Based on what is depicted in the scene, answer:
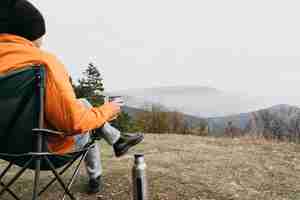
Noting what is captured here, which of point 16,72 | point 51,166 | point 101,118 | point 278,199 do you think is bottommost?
point 278,199

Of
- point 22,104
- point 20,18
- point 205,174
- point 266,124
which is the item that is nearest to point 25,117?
point 22,104

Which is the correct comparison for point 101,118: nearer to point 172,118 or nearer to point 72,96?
point 72,96

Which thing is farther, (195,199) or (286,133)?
(286,133)

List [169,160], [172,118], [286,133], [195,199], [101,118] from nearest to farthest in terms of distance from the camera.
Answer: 1. [101,118]
2. [195,199]
3. [169,160]
4. [286,133]
5. [172,118]

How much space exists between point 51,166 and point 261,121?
7819 millimetres

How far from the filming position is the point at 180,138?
671 cm

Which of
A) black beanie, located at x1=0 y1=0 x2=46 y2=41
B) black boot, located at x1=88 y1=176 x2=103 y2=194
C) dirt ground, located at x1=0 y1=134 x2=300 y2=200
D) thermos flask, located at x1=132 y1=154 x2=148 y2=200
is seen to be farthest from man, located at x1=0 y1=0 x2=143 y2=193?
dirt ground, located at x1=0 y1=134 x2=300 y2=200

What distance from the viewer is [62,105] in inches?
94.3

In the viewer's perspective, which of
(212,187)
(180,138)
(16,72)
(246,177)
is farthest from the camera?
(180,138)

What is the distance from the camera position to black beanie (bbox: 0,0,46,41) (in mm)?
2523

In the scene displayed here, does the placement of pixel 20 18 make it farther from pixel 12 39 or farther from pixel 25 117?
pixel 25 117

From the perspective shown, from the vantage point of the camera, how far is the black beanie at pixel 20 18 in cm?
252

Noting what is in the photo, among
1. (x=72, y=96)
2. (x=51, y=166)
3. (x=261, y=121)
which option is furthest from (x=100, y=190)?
(x=261, y=121)

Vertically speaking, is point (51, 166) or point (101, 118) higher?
point (101, 118)
